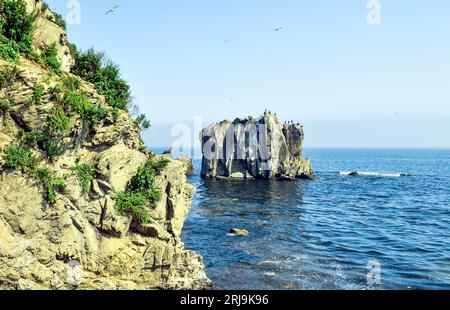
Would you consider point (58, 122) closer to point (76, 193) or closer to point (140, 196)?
point (76, 193)

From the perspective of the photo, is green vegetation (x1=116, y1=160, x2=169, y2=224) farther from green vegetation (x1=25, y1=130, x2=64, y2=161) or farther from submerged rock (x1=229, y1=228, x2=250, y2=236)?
submerged rock (x1=229, y1=228, x2=250, y2=236)

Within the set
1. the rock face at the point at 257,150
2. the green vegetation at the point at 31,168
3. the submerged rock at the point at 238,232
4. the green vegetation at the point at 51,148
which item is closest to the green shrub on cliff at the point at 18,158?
the green vegetation at the point at 31,168

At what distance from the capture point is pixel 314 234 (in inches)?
1677

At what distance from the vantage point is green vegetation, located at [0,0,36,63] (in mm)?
21513

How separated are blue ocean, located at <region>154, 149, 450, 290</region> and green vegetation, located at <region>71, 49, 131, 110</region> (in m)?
15.6

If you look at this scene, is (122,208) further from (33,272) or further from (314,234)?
Answer: (314,234)

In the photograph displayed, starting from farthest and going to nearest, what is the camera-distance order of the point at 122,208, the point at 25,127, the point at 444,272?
the point at 444,272, the point at 122,208, the point at 25,127

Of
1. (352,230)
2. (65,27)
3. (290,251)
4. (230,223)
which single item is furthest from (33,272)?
(352,230)

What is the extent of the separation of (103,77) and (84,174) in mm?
8187

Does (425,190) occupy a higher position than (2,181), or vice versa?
(2,181)

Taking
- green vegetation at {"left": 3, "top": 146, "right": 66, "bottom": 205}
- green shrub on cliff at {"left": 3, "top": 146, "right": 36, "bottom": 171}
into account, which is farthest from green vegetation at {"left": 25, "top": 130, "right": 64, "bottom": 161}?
green shrub on cliff at {"left": 3, "top": 146, "right": 36, "bottom": 171}

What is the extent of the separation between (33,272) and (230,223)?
98.8 feet

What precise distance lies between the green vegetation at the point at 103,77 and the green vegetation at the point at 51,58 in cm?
243

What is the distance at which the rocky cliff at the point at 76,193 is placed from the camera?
62.4ft
